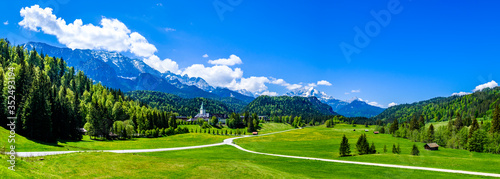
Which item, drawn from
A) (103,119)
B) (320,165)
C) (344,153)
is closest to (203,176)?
(320,165)

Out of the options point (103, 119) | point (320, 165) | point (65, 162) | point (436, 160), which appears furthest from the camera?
point (103, 119)

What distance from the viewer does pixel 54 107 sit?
60.5 metres

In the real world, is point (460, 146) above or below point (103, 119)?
below

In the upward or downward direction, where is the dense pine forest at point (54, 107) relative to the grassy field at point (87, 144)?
upward

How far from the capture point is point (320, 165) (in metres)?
44.7

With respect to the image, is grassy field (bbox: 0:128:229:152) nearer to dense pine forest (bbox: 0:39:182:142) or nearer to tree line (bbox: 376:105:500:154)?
dense pine forest (bbox: 0:39:182:142)

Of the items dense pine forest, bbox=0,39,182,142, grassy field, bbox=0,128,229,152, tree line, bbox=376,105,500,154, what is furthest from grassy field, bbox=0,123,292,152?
tree line, bbox=376,105,500,154

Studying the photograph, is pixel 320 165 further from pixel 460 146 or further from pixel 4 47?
pixel 4 47

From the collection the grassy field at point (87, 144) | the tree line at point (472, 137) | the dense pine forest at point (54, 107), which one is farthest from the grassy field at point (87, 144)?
the tree line at point (472, 137)

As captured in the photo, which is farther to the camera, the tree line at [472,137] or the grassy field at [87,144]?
the tree line at [472,137]

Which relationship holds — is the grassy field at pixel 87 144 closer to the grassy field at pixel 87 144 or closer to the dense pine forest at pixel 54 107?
the grassy field at pixel 87 144

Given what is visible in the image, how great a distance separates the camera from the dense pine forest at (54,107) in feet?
159

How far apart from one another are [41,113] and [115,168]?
3675cm

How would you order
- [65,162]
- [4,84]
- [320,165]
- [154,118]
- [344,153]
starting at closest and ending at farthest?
[65,162] → [320,165] → [4,84] → [344,153] → [154,118]
